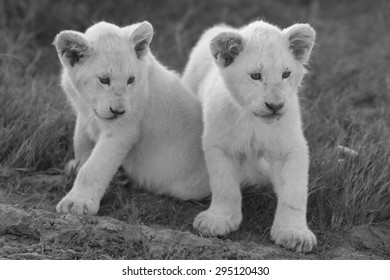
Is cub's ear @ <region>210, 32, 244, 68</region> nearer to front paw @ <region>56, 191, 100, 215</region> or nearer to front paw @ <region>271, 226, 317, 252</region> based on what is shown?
front paw @ <region>271, 226, 317, 252</region>

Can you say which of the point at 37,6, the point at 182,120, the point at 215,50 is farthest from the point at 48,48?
the point at 215,50

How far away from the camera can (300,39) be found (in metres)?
6.08

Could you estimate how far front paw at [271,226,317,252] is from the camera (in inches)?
235

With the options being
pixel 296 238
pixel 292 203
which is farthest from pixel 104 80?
pixel 296 238

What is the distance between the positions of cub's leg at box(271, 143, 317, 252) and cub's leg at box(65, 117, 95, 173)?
1.79m

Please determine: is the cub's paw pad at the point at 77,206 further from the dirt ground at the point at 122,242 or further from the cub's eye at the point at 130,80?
the cub's eye at the point at 130,80

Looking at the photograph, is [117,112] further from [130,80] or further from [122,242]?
[122,242]

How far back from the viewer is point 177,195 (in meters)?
6.85

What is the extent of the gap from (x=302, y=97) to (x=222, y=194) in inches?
84.3

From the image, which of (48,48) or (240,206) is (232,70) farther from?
(48,48)

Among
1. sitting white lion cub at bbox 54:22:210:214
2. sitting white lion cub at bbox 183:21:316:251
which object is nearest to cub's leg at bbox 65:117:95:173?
sitting white lion cub at bbox 54:22:210:214

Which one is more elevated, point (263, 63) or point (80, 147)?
point (263, 63)

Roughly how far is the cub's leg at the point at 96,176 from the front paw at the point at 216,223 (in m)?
0.83

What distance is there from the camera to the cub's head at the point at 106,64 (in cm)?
604
